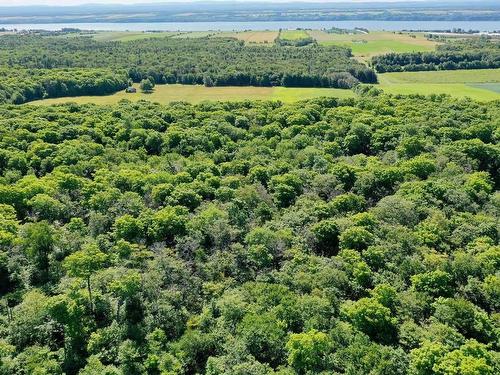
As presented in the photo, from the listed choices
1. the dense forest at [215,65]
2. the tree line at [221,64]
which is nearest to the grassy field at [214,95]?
the dense forest at [215,65]

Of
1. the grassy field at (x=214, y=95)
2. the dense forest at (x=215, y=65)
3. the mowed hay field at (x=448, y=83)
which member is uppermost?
the dense forest at (x=215, y=65)

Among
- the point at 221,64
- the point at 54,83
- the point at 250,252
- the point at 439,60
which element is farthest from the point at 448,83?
the point at 54,83

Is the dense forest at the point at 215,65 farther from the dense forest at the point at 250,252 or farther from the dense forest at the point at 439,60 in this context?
the dense forest at the point at 250,252

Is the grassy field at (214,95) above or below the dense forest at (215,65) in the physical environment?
below

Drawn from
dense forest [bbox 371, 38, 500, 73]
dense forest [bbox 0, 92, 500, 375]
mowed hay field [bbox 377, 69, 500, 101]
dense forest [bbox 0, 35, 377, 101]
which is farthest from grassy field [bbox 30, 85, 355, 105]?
dense forest [bbox 0, 92, 500, 375]

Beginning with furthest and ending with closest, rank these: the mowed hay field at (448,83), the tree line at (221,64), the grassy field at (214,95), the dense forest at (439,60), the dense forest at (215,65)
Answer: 1. the dense forest at (439,60)
2. the tree line at (221,64)
3. the dense forest at (215,65)
4. the grassy field at (214,95)
5. the mowed hay field at (448,83)

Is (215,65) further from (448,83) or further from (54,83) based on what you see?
(448,83)

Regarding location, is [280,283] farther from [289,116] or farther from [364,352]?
[289,116]

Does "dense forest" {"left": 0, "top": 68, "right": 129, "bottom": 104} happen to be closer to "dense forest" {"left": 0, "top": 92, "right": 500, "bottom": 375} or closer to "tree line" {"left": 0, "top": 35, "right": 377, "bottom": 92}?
"tree line" {"left": 0, "top": 35, "right": 377, "bottom": 92}

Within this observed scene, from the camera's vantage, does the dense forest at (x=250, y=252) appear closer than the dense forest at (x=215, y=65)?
Yes
